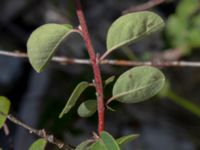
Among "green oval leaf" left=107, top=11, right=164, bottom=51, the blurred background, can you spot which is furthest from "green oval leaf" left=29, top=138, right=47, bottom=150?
the blurred background

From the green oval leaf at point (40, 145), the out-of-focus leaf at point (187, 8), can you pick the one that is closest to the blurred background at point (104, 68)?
the out-of-focus leaf at point (187, 8)

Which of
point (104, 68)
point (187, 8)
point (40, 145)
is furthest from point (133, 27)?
point (187, 8)

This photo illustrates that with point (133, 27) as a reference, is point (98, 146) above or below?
below

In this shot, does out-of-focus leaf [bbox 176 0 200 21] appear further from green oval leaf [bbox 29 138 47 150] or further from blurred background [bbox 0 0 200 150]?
green oval leaf [bbox 29 138 47 150]

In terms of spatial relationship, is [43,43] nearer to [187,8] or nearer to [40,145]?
[40,145]

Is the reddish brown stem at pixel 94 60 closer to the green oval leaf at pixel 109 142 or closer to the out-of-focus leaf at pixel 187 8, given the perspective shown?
the green oval leaf at pixel 109 142

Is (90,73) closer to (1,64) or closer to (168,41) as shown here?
(168,41)

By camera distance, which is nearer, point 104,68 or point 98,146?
point 98,146
